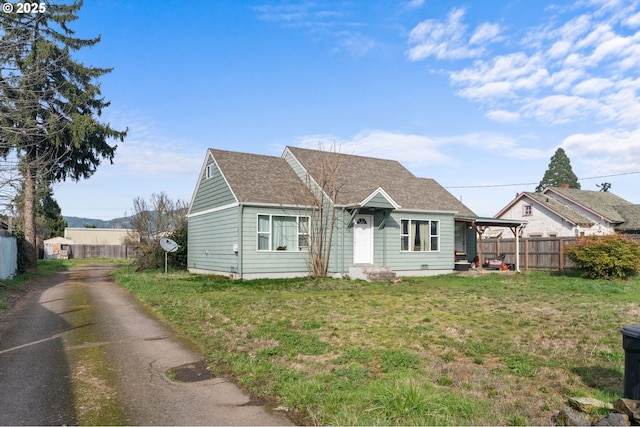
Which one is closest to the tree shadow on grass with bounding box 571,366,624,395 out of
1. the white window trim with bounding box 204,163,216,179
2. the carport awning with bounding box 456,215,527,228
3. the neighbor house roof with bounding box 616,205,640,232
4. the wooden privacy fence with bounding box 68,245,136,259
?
the carport awning with bounding box 456,215,527,228

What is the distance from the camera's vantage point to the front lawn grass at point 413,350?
4.80m

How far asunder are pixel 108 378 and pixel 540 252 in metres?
24.8

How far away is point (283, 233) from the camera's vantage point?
19312mm

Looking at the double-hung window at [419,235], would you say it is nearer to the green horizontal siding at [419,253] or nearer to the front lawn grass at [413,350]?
the green horizontal siding at [419,253]

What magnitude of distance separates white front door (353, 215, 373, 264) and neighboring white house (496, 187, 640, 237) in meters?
20.3

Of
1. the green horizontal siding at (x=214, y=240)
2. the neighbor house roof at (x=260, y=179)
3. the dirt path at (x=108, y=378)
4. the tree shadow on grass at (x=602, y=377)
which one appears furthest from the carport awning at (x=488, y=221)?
the tree shadow on grass at (x=602, y=377)

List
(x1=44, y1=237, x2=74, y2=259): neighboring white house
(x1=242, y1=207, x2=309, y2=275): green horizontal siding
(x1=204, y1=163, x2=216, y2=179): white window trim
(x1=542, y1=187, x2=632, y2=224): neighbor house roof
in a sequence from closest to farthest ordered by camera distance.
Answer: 1. (x1=242, y1=207, x2=309, y2=275): green horizontal siding
2. (x1=204, y1=163, x2=216, y2=179): white window trim
3. (x1=542, y1=187, x2=632, y2=224): neighbor house roof
4. (x1=44, y1=237, x2=74, y2=259): neighboring white house

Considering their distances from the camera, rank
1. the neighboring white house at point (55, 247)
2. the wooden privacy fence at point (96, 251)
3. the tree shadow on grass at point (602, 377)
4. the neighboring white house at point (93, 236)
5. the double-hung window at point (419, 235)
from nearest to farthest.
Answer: the tree shadow on grass at point (602, 377) < the double-hung window at point (419, 235) < the neighboring white house at point (55, 247) < the wooden privacy fence at point (96, 251) < the neighboring white house at point (93, 236)

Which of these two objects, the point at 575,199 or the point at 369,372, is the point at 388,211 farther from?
the point at 575,199

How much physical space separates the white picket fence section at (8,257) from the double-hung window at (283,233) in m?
9.87

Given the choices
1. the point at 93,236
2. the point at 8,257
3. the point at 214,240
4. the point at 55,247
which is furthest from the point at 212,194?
the point at 93,236

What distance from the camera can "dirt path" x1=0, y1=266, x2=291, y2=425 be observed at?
4.75 m

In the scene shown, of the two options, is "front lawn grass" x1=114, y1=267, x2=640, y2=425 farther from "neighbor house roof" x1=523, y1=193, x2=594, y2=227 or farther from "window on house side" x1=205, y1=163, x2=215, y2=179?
"neighbor house roof" x1=523, y1=193, x2=594, y2=227

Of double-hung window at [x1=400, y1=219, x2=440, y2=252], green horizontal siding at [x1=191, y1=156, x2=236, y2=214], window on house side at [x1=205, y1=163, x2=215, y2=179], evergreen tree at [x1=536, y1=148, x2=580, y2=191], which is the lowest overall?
double-hung window at [x1=400, y1=219, x2=440, y2=252]
